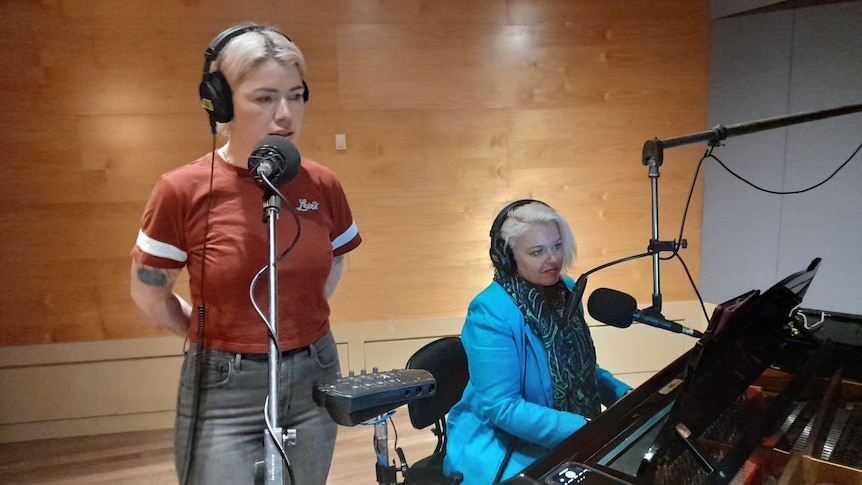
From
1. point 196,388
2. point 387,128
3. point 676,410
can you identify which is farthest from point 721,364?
point 387,128

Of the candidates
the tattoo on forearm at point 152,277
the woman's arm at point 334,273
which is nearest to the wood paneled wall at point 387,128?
the woman's arm at point 334,273

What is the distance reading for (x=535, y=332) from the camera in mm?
1407

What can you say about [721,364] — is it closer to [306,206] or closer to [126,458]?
[306,206]

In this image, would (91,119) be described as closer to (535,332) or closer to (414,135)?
(414,135)

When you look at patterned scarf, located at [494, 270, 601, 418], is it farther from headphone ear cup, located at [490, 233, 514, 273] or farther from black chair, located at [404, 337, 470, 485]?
black chair, located at [404, 337, 470, 485]

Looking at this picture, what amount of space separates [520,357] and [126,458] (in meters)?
2.11

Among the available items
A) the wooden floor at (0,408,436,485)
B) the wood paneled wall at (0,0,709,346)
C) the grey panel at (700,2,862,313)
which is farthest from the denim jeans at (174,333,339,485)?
the grey panel at (700,2,862,313)

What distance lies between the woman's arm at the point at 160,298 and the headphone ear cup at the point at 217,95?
0.34 metres

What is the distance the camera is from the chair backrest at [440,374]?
1.56m

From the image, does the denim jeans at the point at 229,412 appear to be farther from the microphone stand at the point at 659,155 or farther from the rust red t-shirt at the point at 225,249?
the microphone stand at the point at 659,155

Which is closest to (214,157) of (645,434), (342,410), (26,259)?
(342,410)

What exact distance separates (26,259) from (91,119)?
0.74m

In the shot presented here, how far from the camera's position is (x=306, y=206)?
1190 mm

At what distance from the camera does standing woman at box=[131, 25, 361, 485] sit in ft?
3.53
